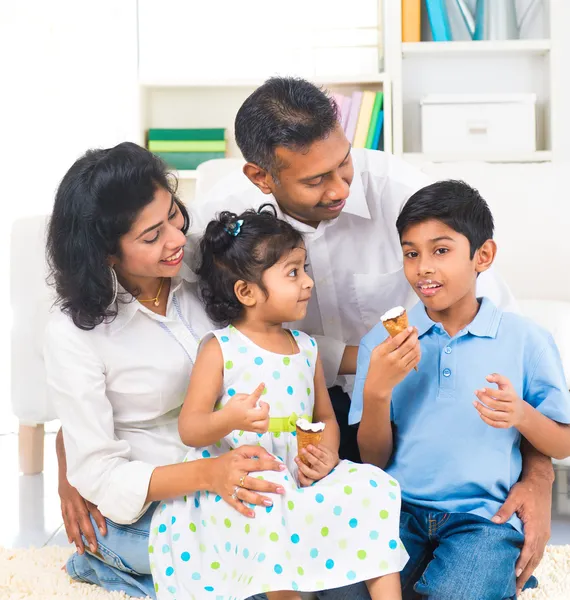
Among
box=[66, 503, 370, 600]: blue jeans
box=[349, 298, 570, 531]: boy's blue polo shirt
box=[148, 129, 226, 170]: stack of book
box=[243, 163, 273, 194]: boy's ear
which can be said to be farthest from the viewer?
box=[148, 129, 226, 170]: stack of book

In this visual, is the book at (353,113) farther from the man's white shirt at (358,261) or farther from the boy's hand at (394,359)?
the boy's hand at (394,359)

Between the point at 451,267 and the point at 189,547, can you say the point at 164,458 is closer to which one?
the point at 189,547

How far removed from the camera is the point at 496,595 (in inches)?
54.3

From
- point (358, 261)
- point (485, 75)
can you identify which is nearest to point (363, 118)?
point (485, 75)

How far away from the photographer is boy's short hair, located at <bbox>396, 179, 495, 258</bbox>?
1512 millimetres

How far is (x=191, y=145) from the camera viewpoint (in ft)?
11.4

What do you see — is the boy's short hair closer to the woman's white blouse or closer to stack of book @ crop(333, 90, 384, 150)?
the woman's white blouse

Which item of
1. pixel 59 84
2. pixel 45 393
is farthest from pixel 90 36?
pixel 45 393

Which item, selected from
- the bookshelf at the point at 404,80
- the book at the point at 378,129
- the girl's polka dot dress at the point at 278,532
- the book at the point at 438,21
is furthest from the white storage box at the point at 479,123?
the girl's polka dot dress at the point at 278,532

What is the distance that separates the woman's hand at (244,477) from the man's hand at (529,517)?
0.40 meters

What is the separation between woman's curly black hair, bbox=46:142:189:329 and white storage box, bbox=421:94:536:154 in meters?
2.05

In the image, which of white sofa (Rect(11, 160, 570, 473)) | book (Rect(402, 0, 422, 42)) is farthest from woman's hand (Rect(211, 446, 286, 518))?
book (Rect(402, 0, 422, 42))

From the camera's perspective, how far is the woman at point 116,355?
153cm

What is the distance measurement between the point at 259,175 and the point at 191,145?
71.5 inches
